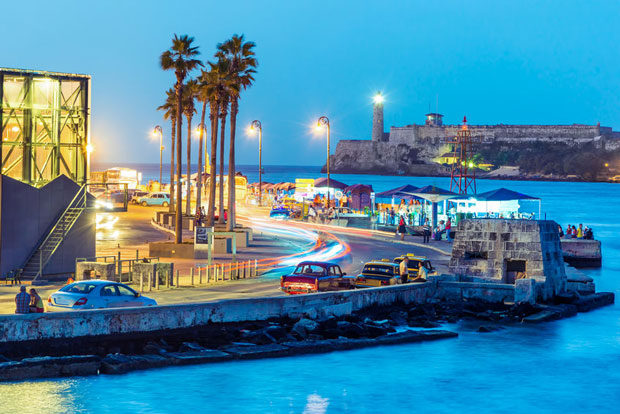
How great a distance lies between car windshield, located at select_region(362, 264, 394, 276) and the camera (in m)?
30.0

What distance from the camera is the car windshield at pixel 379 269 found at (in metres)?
30.0

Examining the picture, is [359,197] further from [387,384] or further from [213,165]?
[387,384]

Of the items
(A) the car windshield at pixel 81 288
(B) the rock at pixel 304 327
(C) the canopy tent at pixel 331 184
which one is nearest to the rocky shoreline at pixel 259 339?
(B) the rock at pixel 304 327

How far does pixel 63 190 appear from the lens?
30969mm

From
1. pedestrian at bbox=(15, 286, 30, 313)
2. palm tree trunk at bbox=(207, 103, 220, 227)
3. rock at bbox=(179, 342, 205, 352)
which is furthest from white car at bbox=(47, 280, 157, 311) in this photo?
palm tree trunk at bbox=(207, 103, 220, 227)

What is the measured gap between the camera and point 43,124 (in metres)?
33.2

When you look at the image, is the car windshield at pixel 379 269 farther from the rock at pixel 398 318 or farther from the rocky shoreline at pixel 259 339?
the rock at pixel 398 318

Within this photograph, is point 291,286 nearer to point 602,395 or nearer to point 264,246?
point 602,395

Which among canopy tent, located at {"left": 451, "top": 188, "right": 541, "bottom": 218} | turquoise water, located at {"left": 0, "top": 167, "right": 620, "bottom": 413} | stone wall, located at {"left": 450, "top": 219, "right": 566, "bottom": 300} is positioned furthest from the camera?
canopy tent, located at {"left": 451, "top": 188, "right": 541, "bottom": 218}

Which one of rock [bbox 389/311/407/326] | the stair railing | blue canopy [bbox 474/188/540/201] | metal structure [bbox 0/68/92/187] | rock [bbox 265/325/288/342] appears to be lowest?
rock [bbox 389/311/407/326]

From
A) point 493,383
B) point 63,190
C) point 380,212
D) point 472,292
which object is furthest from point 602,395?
point 380,212

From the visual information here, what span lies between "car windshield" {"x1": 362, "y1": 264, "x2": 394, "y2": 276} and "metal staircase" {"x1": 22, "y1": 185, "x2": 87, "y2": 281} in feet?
34.5

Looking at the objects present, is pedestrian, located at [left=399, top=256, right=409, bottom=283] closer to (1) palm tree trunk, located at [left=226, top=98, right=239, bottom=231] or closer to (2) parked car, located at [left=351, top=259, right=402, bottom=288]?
(2) parked car, located at [left=351, top=259, right=402, bottom=288]

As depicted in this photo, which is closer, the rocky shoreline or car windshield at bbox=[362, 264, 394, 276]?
the rocky shoreline
